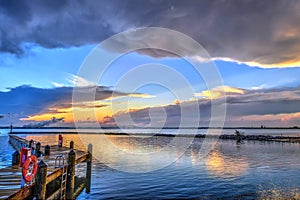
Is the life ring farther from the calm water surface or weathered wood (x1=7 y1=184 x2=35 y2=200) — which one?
the calm water surface

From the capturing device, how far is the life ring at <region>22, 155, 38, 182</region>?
35.8ft

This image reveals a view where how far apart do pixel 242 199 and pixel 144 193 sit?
25.1 feet

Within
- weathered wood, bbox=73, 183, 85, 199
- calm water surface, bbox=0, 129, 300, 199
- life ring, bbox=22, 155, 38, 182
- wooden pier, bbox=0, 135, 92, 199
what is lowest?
calm water surface, bbox=0, 129, 300, 199

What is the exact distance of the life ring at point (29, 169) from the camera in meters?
10.9

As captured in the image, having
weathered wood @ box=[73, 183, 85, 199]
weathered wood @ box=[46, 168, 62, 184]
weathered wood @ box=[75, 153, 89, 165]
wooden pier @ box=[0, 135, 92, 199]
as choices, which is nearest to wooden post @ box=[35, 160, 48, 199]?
wooden pier @ box=[0, 135, 92, 199]

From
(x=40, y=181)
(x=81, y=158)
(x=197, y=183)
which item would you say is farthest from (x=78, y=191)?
(x=197, y=183)

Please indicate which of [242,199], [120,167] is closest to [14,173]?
[242,199]

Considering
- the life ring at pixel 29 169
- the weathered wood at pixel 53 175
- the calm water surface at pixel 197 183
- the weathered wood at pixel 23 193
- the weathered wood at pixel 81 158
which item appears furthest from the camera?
the calm water surface at pixel 197 183

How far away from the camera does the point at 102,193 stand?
20.6m

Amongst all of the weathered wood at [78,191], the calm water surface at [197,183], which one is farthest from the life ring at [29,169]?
the calm water surface at [197,183]

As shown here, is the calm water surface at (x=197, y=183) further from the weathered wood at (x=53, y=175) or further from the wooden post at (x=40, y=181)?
the wooden post at (x=40, y=181)

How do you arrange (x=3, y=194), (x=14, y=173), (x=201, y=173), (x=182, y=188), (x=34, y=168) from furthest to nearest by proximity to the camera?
(x=201, y=173) < (x=182, y=188) < (x=14, y=173) < (x=34, y=168) < (x=3, y=194)

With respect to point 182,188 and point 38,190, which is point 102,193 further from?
point 38,190

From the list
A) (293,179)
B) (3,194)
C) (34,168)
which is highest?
(34,168)
